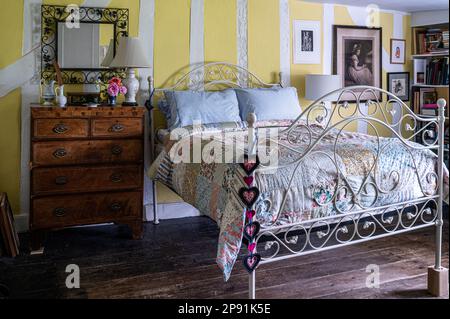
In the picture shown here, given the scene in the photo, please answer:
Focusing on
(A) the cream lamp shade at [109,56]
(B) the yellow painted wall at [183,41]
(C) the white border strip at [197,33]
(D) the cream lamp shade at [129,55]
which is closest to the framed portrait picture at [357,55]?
(B) the yellow painted wall at [183,41]

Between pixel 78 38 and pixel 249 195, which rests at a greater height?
pixel 78 38

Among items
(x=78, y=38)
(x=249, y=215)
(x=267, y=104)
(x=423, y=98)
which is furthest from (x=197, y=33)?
(x=423, y=98)

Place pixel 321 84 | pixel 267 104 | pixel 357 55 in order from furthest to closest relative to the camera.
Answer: pixel 357 55
pixel 321 84
pixel 267 104

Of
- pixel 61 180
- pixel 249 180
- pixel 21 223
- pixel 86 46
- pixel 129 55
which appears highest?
pixel 86 46

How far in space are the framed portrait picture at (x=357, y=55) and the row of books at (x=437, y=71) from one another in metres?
0.58

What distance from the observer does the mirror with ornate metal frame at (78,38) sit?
12.4 ft

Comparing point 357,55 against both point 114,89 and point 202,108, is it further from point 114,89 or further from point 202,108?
point 114,89

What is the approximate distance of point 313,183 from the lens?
8.18 ft

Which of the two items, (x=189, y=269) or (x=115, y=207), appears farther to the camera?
(x=115, y=207)

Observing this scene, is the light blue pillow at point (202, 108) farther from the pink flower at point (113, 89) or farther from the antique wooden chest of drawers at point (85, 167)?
the pink flower at point (113, 89)

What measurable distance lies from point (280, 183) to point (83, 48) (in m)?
2.30

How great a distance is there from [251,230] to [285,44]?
287 cm

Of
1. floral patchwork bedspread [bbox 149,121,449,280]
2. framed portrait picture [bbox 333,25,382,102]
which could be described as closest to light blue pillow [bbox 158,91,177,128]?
floral patchwork bedspread [bbox 149,121,449,280]
